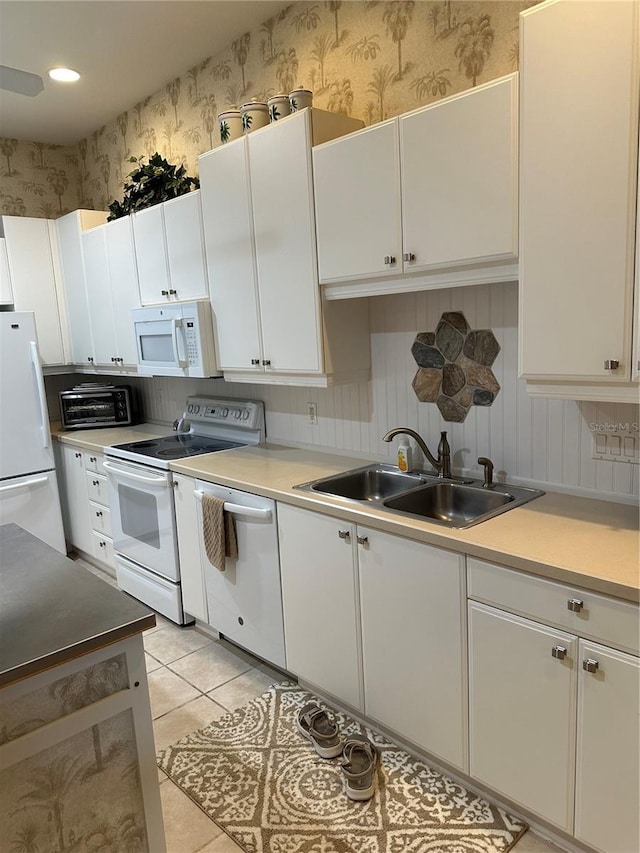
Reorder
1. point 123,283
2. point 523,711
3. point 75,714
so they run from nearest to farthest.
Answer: point 75,714, point 523,711, point 123,283

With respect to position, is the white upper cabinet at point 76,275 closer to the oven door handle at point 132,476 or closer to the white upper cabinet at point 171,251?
the white upper cabinet at point 171,251

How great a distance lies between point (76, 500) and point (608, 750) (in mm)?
3575

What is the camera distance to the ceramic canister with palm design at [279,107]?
2531 millimetres

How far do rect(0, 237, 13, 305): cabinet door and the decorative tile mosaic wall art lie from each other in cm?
305

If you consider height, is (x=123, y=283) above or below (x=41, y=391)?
above

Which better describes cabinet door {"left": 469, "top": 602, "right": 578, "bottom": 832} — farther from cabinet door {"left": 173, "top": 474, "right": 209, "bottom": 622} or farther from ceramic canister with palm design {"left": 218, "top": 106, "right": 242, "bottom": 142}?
ceramic canister with palm design {"left": 218, "top": 106, "right": 242, "bottom": 142}

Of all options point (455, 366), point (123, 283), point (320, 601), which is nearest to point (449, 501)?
point (455, 366)

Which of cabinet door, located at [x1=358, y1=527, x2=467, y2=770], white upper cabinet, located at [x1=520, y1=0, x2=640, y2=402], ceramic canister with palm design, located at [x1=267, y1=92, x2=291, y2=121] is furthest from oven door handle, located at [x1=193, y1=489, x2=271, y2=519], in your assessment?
ceramic canister with palm design, located at [x1=267, y1=92, x2=291, y2=121]

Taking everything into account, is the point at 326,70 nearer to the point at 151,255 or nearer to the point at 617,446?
the point at 151,255

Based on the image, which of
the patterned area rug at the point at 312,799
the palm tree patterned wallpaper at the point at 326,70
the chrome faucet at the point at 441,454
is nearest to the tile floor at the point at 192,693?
the patterned area rug at the point at 312,799

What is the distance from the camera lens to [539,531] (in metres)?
1.79

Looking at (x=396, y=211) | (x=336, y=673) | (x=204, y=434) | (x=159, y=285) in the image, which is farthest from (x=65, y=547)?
(x=396, y=211)

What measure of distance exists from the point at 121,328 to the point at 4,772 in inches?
119

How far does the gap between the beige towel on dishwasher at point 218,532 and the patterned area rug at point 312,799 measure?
68 centimetres
